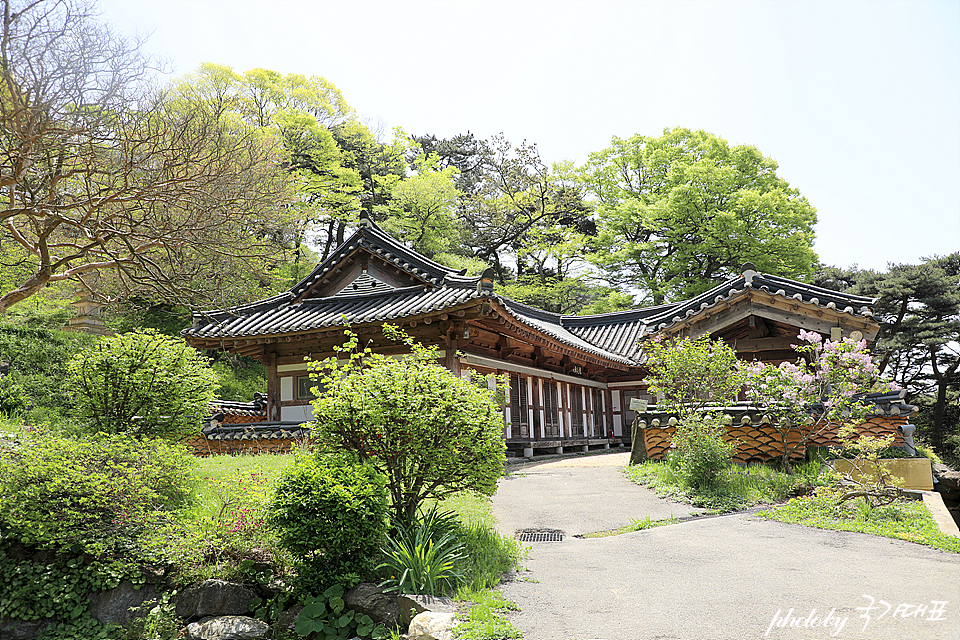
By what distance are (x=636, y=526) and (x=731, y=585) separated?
2.47 metres

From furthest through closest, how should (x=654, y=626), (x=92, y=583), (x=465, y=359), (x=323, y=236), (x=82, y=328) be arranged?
(x=323, y=236), (x=82, y=328), (x=465, y=359), (x=92, y=583), (x=654, y=626)

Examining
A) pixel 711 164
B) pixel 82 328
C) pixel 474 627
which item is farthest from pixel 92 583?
pixel 711 164

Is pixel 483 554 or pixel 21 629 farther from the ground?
pixel 483 554

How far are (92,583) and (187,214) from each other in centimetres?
728

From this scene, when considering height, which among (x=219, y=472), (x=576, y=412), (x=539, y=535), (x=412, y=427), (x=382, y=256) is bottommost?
(x=539, y=535)

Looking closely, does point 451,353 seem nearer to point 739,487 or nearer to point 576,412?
point 739,487

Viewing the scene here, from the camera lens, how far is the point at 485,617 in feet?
16.8

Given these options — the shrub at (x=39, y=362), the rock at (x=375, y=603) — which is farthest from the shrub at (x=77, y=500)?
the shrub at (x=39, y=362)

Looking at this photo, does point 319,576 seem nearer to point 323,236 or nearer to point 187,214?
point 187,214

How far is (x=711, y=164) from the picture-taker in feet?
99.7

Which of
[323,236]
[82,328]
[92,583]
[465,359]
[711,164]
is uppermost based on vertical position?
[711,164]

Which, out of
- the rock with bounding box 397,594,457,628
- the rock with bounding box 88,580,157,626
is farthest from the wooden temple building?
the rock with bounding box 88,580,157,626

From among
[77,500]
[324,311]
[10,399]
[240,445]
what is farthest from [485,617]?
[10,399]

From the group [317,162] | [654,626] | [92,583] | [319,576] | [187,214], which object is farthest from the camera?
[317,162]
